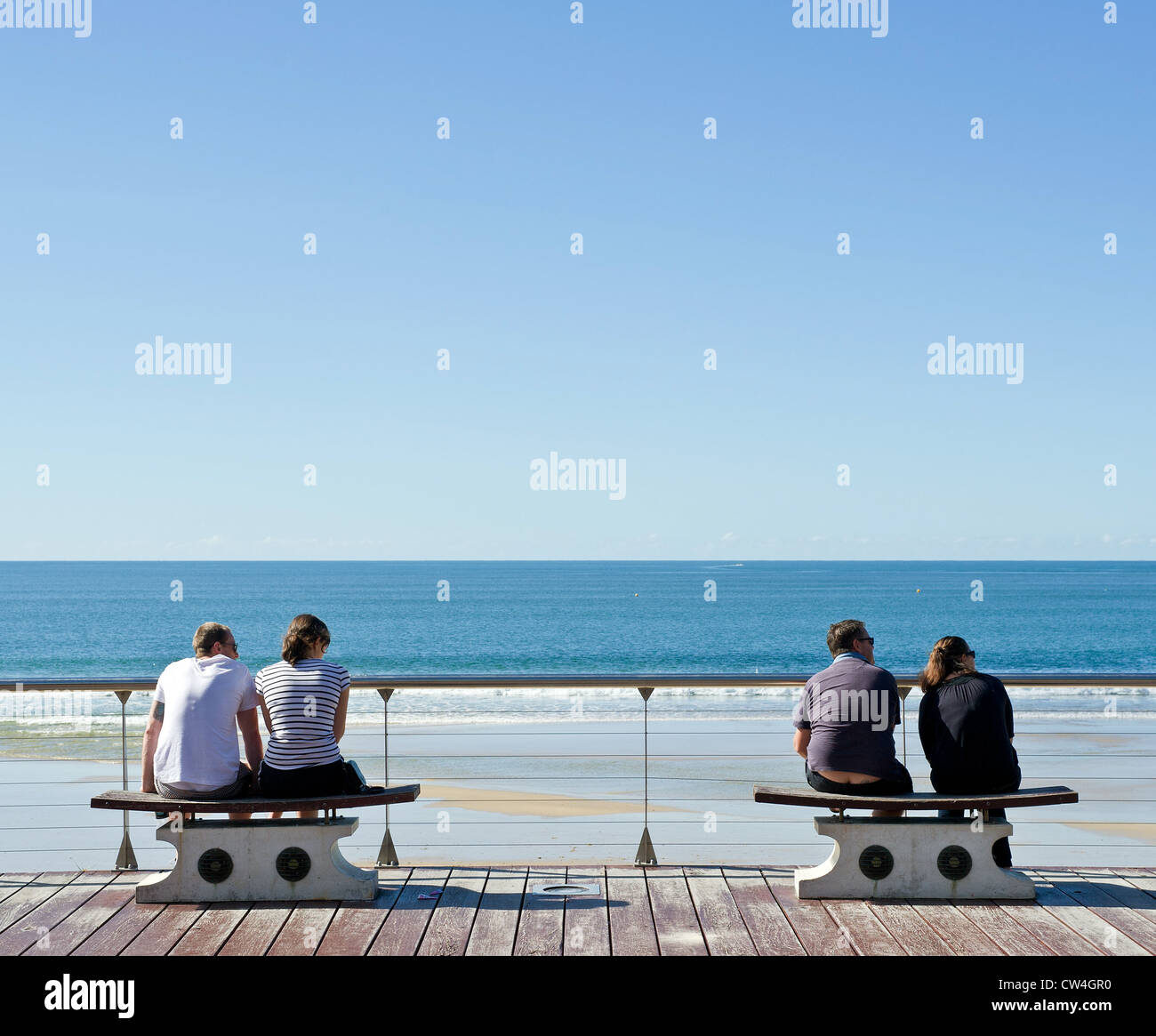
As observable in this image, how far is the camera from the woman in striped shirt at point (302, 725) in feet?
13.3

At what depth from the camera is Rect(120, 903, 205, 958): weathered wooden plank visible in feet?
11.6

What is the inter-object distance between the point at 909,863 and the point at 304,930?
2251mm

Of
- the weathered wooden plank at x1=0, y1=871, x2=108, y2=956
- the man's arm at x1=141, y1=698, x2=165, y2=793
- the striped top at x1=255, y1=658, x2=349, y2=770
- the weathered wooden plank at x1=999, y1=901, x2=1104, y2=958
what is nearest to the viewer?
the weathered wooden plank at x1=999, y1=901, x2=1104, y2=958

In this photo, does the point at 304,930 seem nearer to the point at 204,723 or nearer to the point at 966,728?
the point at 204,723

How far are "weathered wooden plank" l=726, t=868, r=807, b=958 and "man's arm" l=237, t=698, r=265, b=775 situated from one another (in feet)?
6.29

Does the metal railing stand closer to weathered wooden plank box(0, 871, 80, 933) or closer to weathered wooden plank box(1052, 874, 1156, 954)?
weathered wooden plank box(0, 871, 80, 933)

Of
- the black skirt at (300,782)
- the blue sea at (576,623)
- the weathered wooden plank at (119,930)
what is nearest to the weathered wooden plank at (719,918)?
the black skirt at (300,782)

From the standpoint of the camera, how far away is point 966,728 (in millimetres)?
4125

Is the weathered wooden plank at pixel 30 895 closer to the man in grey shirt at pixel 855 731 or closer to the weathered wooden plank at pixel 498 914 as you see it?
the weathered wooden plank at pixel 498 914

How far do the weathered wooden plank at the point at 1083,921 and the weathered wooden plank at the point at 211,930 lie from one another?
2.90 meters

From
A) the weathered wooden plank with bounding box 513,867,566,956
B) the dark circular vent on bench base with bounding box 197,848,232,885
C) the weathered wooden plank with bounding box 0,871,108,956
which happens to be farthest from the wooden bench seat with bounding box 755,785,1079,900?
the weathered wooden plank with bounding box 0,871,108,956

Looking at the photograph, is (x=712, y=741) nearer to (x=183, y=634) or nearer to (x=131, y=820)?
(x=131, y=820)
